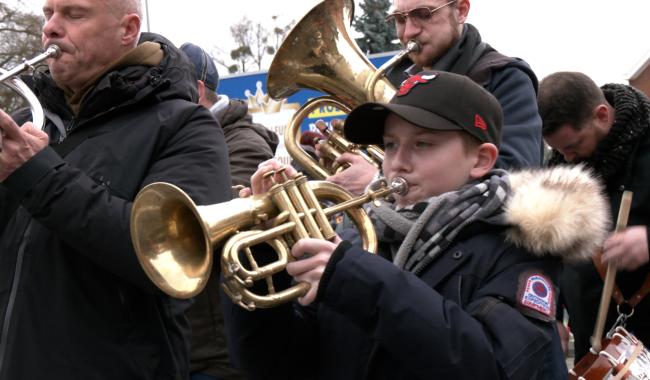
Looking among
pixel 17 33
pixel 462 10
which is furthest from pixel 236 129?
pixel 17 33

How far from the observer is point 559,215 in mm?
1954

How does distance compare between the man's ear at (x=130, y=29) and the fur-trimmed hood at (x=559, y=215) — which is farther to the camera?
the man's ear at (x=130, y=29)

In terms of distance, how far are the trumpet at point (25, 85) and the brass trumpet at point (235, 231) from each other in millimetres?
844

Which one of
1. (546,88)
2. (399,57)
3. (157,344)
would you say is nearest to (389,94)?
(399,57)

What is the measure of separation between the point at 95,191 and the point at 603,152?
2216 mm

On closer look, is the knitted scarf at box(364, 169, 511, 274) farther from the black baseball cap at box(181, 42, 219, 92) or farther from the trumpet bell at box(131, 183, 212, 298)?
the black baseball cap at box(181, 42, 219, 92)

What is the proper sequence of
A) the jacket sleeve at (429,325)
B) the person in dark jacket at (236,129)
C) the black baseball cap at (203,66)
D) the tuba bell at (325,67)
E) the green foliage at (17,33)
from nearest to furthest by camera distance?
the jacket sleeve at (429,325)
the tuba bell at (325,67)
the person in dark jacket at (236,129)
the black baseball cap at (203,66)
the green foliage at (17,33)

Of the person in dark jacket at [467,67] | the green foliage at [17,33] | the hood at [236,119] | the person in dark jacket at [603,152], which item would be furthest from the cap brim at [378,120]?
the green foliage at [17,33]

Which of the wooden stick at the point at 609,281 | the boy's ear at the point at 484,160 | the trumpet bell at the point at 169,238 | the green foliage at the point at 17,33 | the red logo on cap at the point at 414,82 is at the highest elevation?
the red logo on cap at the point at 414,82

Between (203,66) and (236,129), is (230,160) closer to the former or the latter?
(236,129)

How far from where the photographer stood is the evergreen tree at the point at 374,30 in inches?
687

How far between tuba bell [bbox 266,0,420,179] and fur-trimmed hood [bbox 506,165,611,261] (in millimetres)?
1494

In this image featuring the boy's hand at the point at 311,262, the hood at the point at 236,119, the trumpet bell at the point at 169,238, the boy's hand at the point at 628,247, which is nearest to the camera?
the boy's hand at the point at 311,262

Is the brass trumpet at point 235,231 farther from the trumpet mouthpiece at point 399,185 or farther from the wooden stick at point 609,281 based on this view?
the wooden stick at point 609,281
